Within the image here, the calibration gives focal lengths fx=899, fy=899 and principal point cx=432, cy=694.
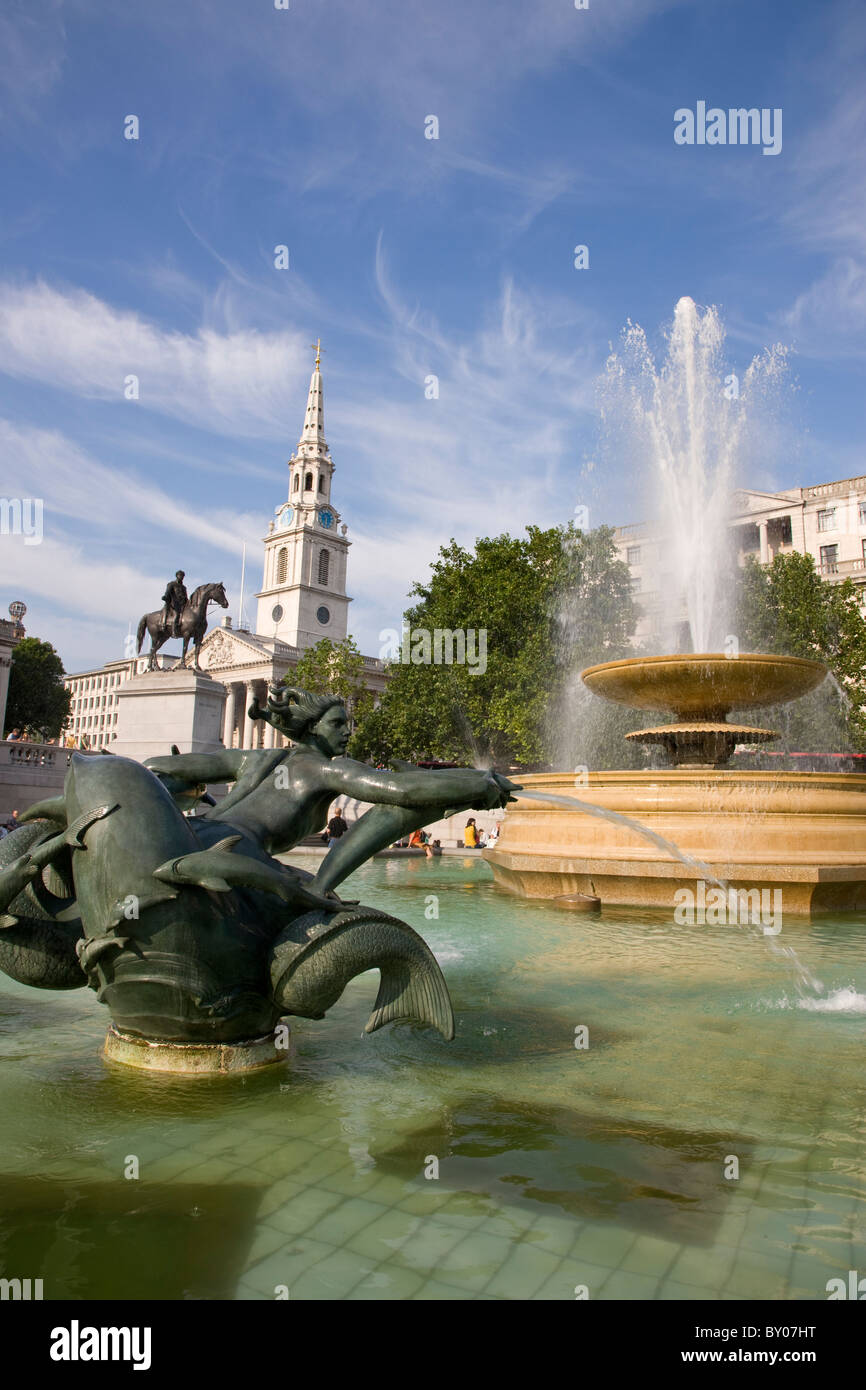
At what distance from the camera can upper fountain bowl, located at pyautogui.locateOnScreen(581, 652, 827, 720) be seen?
12672mm

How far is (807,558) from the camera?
38.3 m

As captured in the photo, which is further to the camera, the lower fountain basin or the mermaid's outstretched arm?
the lower fountain basin

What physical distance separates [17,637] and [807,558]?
156 feet

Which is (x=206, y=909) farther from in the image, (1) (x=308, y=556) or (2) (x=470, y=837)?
(1) (x=308, y=556)

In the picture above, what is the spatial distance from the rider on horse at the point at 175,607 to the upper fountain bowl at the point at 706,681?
1680cm

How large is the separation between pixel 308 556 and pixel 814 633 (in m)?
63.7

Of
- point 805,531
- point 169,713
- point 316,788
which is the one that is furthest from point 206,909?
point 805,531

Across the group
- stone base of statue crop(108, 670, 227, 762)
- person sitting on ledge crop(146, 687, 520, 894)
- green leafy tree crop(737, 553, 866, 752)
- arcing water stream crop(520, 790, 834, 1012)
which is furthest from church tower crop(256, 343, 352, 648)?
person sitting on ledge crop(146, 687, 520, 894)

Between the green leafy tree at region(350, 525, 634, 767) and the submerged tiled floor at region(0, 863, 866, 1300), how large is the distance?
Result: 30.7 m

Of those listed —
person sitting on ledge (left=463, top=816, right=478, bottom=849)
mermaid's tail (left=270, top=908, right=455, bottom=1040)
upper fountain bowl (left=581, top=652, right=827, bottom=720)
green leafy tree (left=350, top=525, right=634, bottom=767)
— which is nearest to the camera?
mermaid's tail (left=270, top=908, right=455, bottom=1040)

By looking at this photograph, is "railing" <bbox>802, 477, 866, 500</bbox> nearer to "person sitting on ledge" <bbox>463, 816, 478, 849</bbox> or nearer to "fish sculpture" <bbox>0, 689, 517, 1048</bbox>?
"person sitting on ledge" <bbox>463, 816, 478, 849</bbox>
